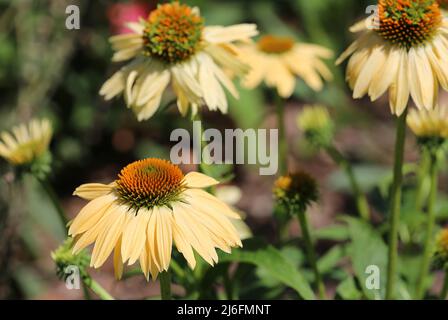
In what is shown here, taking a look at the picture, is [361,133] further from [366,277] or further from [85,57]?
[366,277]

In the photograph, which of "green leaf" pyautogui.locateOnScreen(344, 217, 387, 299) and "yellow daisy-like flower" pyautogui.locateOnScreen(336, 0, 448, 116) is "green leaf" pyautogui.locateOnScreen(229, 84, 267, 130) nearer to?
"green leaf" pyautogui.locateOnScreen(344, 217, 387, 299)

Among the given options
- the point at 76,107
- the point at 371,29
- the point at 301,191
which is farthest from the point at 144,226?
the point at 76,107

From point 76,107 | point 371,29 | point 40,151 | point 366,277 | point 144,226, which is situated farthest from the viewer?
point 76,107

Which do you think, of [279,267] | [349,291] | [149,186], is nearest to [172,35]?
[149,186]

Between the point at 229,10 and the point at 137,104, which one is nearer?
the point at 137,104

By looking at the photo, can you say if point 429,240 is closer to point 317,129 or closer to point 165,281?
point 317,129
